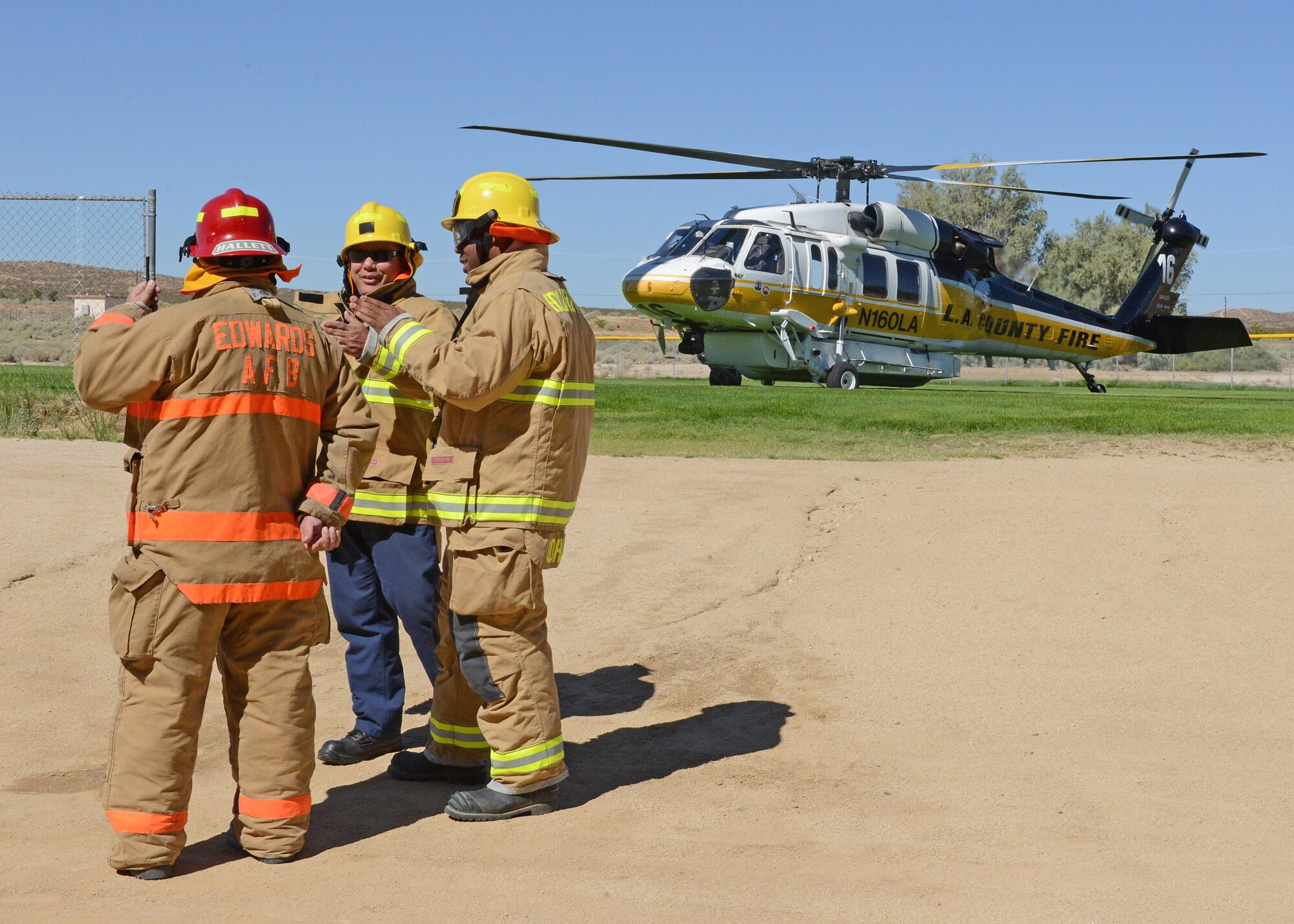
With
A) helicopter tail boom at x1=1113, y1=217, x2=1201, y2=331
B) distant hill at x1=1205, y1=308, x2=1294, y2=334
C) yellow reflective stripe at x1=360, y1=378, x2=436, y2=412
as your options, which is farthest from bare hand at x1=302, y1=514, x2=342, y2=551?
distant hill at x1=1205, y1=308, x2=1294, y2=334

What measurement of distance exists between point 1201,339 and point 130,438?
2933 cm

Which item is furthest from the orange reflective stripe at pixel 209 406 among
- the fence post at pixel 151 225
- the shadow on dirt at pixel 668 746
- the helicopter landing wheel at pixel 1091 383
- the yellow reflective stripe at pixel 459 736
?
the helicopter landing wheel at pixel 1091 383

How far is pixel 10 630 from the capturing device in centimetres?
682

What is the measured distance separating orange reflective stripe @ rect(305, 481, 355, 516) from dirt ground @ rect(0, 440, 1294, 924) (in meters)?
1.07

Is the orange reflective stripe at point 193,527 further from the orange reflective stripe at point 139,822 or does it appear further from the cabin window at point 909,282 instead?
the cabin window at point 909,282

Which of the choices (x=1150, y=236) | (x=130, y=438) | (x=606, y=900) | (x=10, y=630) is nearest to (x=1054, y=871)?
(x=606, y=900)

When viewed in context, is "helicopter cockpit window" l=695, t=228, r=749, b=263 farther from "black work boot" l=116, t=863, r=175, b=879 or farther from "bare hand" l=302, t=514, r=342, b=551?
"black work boot" l=116, t=863, r=175, b=879

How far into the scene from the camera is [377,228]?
203 inches

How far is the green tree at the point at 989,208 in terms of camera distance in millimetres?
70125

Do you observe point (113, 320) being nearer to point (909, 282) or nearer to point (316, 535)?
point (316, 535)

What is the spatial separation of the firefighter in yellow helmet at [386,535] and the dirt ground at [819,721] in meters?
0.28

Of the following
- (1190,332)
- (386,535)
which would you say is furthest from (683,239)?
(386,535)

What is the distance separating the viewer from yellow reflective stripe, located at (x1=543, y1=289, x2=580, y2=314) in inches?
171

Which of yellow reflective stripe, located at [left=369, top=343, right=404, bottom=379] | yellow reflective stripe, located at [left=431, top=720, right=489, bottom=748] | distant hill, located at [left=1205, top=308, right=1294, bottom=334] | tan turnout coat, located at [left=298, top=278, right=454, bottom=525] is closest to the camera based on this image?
yellow reflective stripe, located at [left=369, top=343, right=404, bottom=379]
